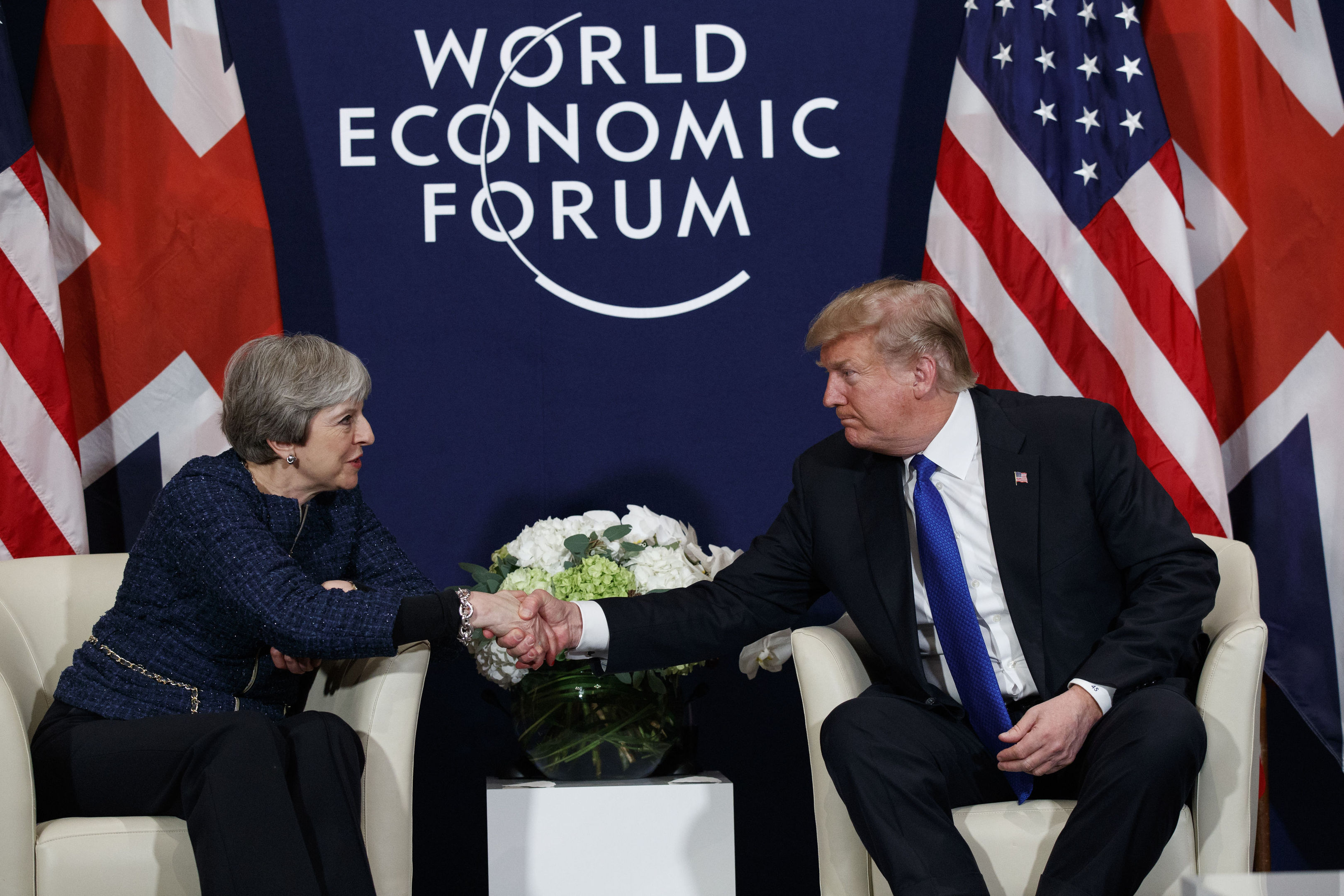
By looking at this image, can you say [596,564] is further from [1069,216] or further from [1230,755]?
[1069,216]

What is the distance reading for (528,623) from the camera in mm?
2410

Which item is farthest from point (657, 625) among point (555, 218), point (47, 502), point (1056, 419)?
point (47, 502)

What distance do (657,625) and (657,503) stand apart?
1.04m

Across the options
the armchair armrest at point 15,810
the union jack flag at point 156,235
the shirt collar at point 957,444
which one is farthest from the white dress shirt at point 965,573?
the union jack flag at point 156,235

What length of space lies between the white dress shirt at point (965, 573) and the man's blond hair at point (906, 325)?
0.31 ft

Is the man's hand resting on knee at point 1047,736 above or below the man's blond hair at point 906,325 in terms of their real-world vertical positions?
below

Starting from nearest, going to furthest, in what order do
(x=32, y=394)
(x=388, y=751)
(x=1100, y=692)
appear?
(x=1100, y=692)
(x=388, y=751)
(x=32, y=394)

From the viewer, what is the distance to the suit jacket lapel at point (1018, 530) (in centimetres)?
232

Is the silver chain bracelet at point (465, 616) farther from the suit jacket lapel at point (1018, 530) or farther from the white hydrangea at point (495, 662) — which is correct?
the suit jacket lapel at point (1018, 530)

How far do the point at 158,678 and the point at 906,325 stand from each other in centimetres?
157

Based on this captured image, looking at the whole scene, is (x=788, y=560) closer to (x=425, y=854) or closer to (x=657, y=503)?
(x=657, y=503)

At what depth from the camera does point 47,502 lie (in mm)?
3104

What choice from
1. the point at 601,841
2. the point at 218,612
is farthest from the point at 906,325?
the point at 218,612

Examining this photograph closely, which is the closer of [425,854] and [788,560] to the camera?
[788,560]
